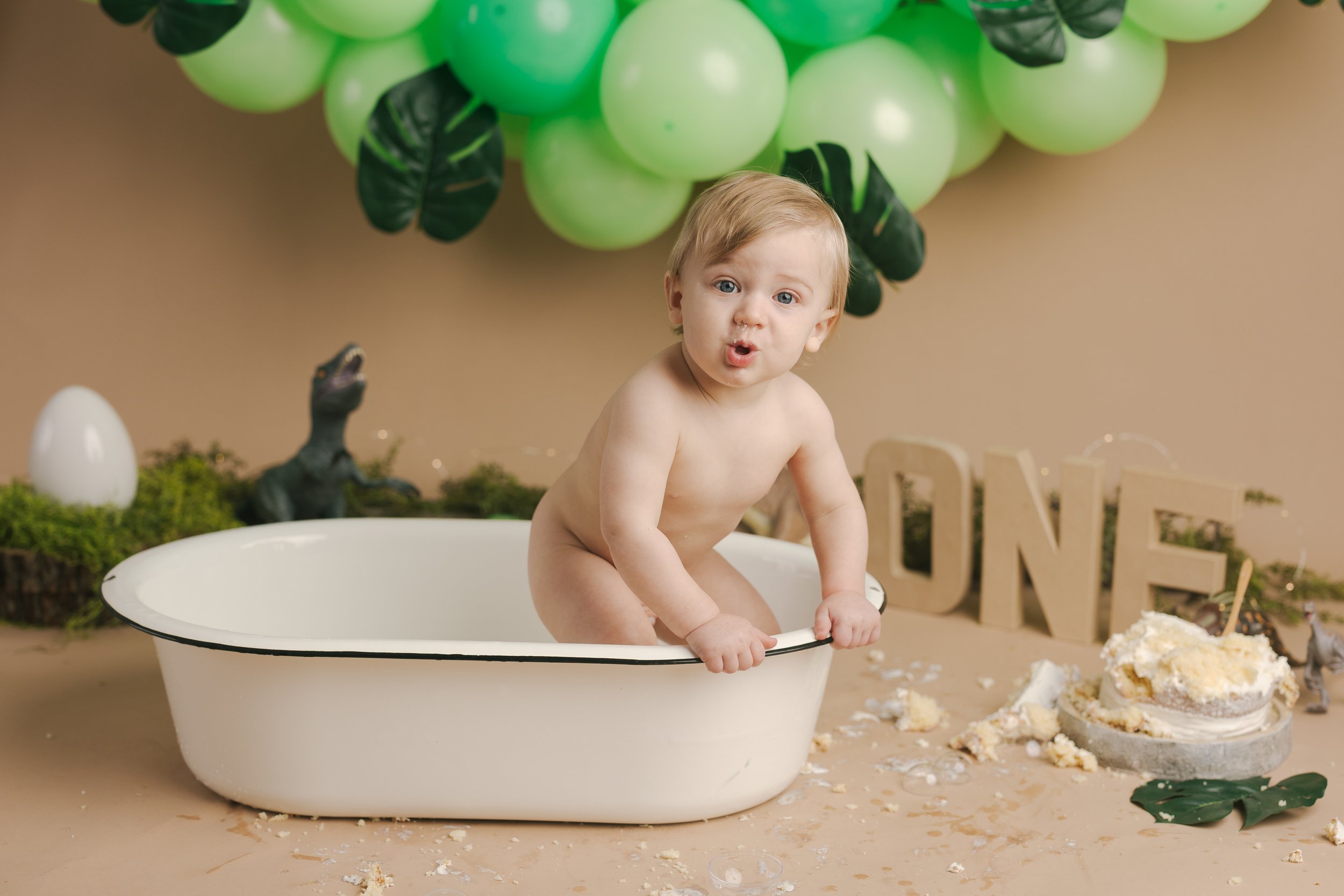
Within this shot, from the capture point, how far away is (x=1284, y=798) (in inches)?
66.3

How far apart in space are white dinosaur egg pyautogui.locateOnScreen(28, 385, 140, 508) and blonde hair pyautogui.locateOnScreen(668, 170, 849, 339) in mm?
1496

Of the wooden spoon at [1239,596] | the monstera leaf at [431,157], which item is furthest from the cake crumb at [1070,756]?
the monstera leaf at [431,157]

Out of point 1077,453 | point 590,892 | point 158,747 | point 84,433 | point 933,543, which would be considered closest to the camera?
point 590,892

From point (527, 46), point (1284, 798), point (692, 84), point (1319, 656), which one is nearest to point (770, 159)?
point (692, 84)

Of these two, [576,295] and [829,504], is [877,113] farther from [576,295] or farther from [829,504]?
[576,295]

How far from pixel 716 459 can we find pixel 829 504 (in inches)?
8.6

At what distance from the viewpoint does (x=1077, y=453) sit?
310cm

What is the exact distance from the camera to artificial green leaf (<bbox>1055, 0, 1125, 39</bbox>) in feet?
7.04

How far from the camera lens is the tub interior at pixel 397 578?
1978mm

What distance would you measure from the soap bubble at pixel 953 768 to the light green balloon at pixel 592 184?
1273 millimetres

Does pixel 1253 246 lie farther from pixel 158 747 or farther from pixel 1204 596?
pixel 158 747

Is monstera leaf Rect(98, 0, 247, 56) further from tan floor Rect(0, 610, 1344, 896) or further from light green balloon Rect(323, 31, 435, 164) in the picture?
tan floor Rect(0, 610, 1344, 896)

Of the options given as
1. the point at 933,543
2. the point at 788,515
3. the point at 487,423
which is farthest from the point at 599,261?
the point at 933,543

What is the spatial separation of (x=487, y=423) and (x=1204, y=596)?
6.38 feet
